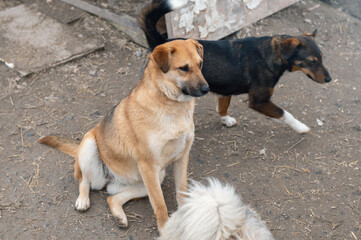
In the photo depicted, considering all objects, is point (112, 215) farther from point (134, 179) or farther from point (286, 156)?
point (286, 156)

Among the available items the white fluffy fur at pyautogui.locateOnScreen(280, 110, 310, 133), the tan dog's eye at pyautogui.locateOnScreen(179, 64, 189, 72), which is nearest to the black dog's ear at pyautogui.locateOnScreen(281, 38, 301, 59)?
the white fluffy fur at pyautogui.locateOnScreen(280, 110, 310, 133)

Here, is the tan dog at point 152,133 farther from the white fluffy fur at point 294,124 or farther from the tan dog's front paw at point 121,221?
the white fluffy fur at point 294,124

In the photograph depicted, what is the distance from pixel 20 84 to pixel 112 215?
8.24 feet

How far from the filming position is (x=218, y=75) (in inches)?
186

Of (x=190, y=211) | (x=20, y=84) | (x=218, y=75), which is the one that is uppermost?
(x=190, y=211)

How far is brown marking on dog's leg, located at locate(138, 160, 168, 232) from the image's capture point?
357 centimetres

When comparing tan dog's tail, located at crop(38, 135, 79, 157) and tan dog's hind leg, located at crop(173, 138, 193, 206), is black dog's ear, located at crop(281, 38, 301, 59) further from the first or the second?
tan dog's tail, located at crop(38, 135, 79, 157)

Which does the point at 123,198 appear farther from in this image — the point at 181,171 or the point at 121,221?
the point at 181,171

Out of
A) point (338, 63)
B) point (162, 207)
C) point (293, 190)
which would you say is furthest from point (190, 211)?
point (338, 63)

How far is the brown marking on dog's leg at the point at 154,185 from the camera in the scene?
3.57 meters

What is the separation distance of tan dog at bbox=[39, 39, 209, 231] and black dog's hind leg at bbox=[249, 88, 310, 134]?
1.26 meters

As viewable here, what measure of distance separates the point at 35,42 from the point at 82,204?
123 inches

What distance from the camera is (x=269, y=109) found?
4.76 meters

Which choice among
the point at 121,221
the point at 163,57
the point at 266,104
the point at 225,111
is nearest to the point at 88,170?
the point at 121,221
